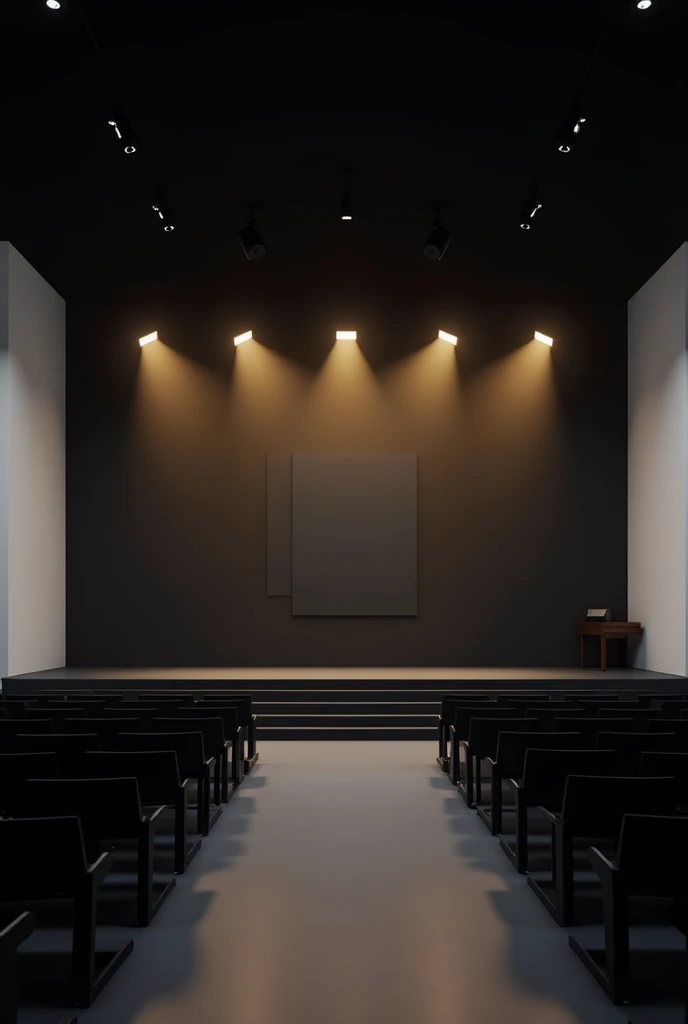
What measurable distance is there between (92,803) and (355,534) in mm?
8830

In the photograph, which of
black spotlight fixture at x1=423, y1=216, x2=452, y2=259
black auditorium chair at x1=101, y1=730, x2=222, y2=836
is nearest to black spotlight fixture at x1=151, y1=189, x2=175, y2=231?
black spotlight fixture at x1=423, y1=216, x2=452, y2=259

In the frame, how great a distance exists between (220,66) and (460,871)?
5720mm

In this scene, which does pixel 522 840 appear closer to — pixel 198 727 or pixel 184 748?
pixel 184 748

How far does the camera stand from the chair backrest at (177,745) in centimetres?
483

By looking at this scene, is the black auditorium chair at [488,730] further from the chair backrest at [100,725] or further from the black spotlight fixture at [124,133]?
the black spotlight fixture at [124,133]

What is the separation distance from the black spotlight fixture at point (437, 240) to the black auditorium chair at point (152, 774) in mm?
6809

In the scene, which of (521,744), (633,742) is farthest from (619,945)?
(521,744)

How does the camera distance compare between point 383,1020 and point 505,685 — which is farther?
point 505,685

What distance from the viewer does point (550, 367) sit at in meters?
12.5

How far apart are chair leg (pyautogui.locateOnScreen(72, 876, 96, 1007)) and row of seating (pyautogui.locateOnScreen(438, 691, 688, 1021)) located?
1.55 meters

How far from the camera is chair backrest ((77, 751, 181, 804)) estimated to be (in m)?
4.24

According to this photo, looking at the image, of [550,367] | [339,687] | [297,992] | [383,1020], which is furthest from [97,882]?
[550,367]

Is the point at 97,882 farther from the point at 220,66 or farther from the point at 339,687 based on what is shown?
the point at 339,687

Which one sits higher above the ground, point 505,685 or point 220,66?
point 220,66
